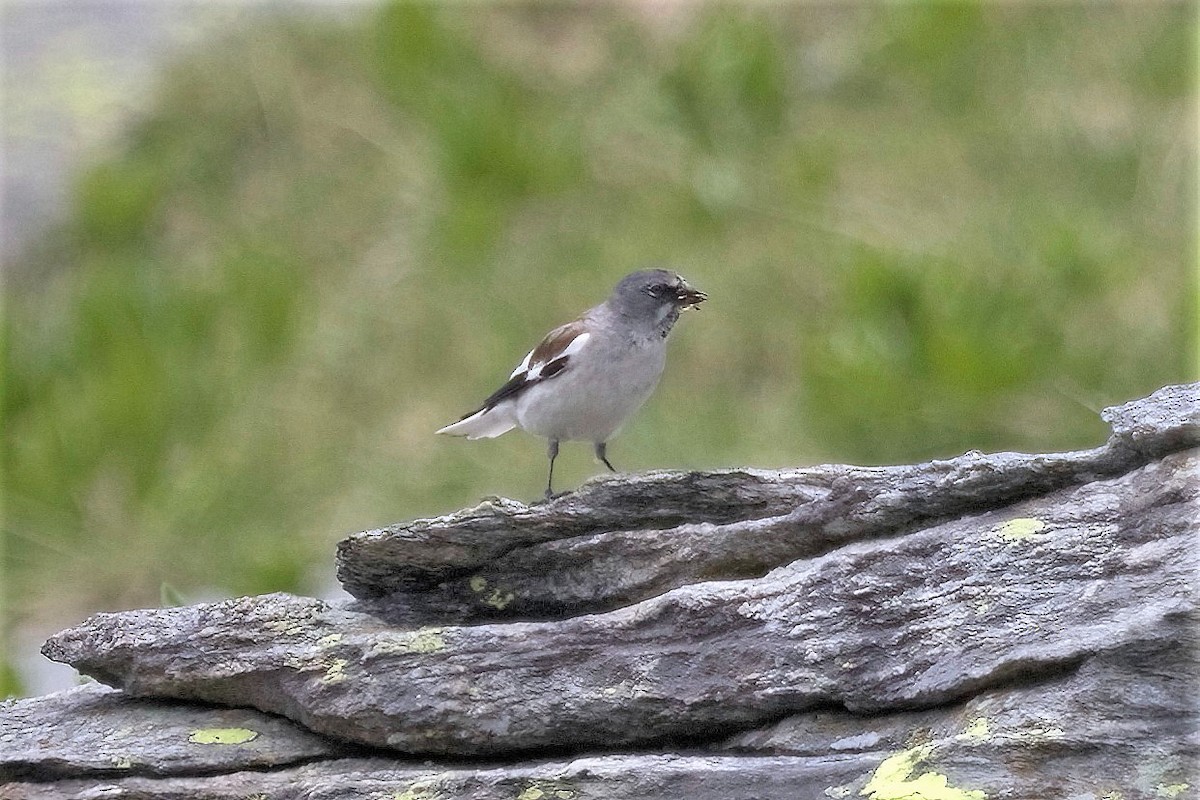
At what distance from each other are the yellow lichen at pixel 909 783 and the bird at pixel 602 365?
3122 mm

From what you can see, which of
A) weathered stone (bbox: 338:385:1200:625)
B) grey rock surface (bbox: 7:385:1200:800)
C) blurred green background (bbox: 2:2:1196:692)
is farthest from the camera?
blurred green background (bbox: 2:2:1196:692)

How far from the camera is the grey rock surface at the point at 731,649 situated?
4926 mm

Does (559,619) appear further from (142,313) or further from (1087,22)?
(1087,22)

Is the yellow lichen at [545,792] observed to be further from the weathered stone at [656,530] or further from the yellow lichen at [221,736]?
the yellow lichen at [221,736]

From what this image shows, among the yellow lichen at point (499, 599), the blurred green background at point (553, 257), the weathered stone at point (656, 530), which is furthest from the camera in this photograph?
the blurred green background at point (553, 257)

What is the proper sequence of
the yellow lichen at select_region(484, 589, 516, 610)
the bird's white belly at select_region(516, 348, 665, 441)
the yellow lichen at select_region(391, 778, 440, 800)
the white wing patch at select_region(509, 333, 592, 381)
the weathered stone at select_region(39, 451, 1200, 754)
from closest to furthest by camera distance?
the weathered stone at select_region(39, 451, 1200, 754) < the yellow lichen at select_region(391, 778, 440, 800) < the yellow lichen at select_region(484, 589, 516, 610) < the bird's white belly at select_region(516, 348, 665, 441) < the white wing patch at select_region(509, 333, 592, 381)

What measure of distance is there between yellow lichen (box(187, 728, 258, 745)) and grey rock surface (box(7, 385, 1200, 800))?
2.5 inches

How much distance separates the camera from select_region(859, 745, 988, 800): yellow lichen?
482 centimetres

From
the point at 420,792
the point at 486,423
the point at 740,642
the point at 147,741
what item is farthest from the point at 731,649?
the point at 486,423

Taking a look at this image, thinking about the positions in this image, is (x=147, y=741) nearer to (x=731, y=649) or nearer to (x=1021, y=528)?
(x=731, y=649)

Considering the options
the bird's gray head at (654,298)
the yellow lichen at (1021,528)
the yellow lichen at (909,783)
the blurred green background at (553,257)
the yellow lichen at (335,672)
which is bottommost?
the yellow lichen at (909,783)

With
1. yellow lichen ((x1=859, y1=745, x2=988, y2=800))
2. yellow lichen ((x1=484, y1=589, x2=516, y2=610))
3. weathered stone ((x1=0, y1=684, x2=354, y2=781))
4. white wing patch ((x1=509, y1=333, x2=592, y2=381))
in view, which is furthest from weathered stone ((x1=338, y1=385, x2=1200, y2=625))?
white wing patch ((x1=509, y1=333, x2=592, y2=381))

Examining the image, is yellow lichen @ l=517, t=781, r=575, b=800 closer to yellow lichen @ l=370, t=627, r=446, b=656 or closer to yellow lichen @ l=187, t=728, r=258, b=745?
yellow lichen @ l=370, t=627, r=446, b=656

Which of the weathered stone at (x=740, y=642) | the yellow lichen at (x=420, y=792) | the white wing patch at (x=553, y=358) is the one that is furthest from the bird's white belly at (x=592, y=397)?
the yellow lichen at (x=420, y=792)
